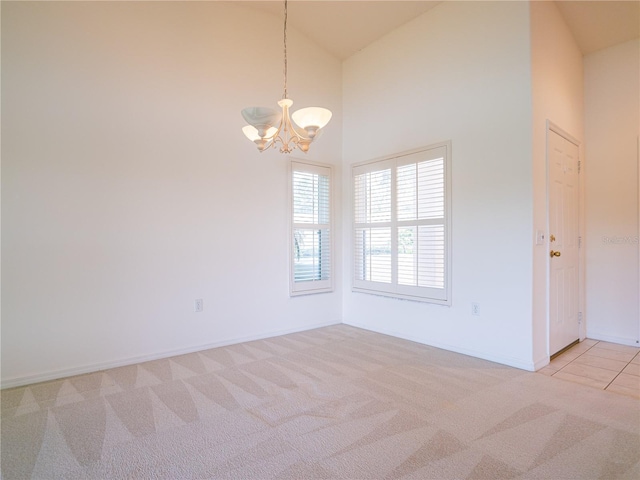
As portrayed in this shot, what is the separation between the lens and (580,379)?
292cm

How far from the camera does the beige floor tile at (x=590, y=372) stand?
296cm

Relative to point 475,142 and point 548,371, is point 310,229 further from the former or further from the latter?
point 548,371

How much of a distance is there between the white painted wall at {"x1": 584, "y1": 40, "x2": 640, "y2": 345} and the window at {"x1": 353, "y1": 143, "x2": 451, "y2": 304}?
6.37 feet

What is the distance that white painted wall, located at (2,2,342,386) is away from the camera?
2.88 metres

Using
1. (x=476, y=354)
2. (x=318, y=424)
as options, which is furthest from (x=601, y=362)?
(x=318, y=424)

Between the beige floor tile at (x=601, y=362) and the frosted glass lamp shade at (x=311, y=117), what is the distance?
10.8 ft

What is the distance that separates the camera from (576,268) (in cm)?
399

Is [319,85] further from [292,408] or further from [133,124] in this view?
[292,408]

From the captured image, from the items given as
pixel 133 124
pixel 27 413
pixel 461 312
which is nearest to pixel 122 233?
pixel 133 124

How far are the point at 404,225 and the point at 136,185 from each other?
2.83 metres

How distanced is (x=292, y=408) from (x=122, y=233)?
7.26ft

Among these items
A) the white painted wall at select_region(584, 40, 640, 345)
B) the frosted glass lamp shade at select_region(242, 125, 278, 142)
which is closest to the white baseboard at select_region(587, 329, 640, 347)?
the white painted wall at select_region(584, 40, 640, 345)

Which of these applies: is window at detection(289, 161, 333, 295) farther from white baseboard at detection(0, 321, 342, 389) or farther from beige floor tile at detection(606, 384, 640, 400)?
beige floor tile at detection(606, 384, 640, 400)

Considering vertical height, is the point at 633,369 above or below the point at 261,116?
below
